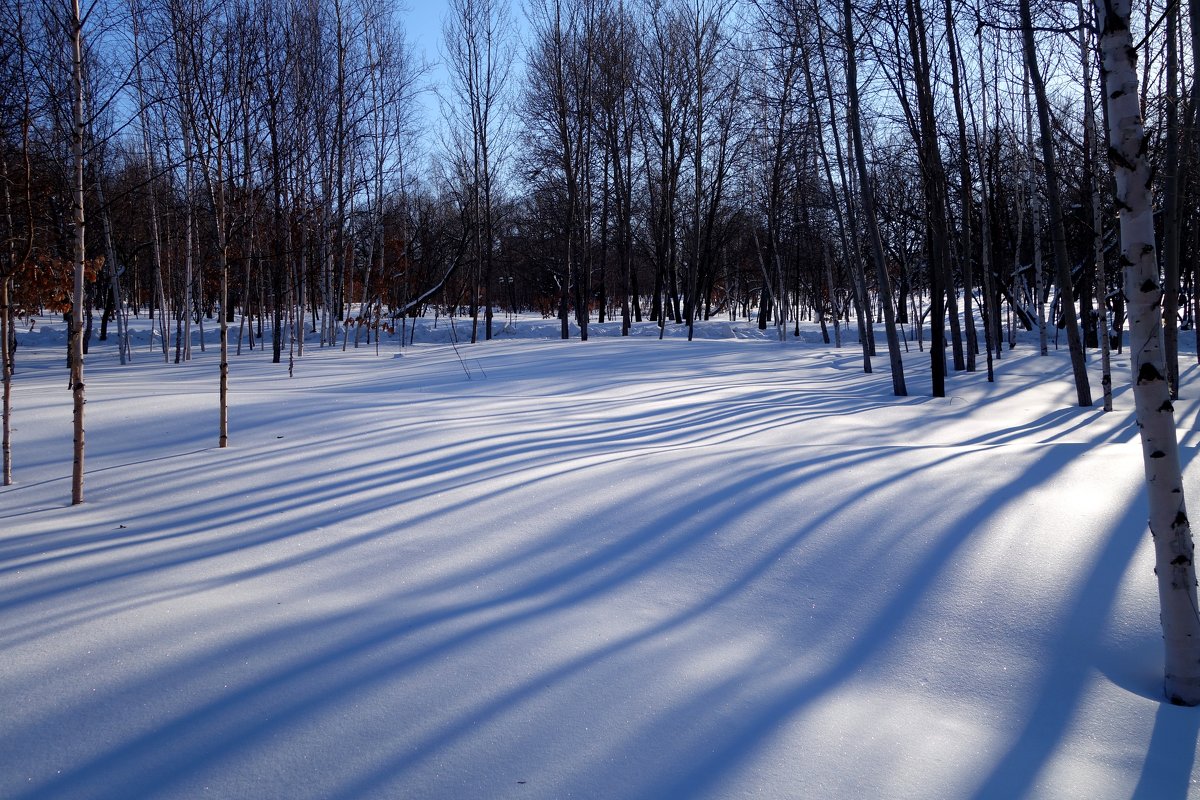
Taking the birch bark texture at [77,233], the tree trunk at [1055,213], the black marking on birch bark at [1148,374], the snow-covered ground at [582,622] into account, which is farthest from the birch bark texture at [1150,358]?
the tree trunk at [1055,213]

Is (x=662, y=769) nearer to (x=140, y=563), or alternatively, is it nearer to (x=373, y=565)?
(x=373, y=565)

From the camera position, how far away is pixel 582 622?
3578 mm

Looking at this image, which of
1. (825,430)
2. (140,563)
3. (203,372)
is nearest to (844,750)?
(140,563)

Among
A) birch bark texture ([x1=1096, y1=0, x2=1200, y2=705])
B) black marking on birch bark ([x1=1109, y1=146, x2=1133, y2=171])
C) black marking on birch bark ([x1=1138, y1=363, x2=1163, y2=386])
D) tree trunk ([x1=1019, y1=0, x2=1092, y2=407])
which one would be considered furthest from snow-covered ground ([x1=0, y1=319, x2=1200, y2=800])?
tree trunk ([x1=1019, y1=0, x2=1092, y2=407])

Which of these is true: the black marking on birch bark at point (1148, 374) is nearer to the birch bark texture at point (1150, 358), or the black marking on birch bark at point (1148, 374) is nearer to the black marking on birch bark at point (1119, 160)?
the birch bark texture at point (1150, 358)

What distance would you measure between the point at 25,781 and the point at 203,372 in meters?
14.8

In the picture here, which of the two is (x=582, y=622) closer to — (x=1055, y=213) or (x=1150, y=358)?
(x=1150, y=358)

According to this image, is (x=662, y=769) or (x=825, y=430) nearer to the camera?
(x=662, y=769)

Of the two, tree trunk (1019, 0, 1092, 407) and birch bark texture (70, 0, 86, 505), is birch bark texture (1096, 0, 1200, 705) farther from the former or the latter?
tree trunk (1019, 0, 1092, 407)

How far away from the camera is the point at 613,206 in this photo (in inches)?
1302

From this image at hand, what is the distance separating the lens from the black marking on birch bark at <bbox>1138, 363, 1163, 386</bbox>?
2.92m

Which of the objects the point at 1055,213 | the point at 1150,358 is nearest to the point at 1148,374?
the point at 1150,358

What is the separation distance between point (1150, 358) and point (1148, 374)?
67mm

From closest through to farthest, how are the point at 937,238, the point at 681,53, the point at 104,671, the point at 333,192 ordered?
the point at 104,671
the point at 937,238
the point at 333,192
the point at 681,53
